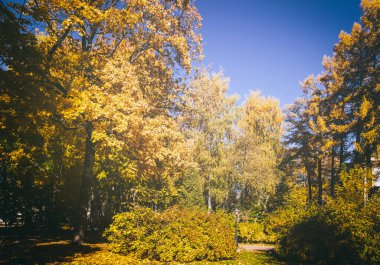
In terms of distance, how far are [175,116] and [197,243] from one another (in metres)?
8.70

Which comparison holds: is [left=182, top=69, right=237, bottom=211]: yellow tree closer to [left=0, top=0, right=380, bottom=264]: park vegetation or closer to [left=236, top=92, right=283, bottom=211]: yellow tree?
[left=0, top=0, right=380, bottom=264]: park vegetation

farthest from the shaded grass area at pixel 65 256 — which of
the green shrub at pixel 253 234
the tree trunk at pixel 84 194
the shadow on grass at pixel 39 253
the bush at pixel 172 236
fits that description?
the green shrub at pixel 253 234

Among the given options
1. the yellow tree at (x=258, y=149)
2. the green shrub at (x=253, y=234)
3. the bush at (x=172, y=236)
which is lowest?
the green shrub at (x=253, y=234)

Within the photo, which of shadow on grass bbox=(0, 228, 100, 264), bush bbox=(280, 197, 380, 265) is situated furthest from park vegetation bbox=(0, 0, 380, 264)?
shadow on grass bbox=(0, 228, 100, 264)

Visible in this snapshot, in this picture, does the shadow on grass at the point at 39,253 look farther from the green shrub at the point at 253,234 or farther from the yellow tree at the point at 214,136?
the yellow tree at the point at 214,136

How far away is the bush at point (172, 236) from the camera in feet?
29.8

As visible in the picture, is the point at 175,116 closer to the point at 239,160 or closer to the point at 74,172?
the point at 74,172

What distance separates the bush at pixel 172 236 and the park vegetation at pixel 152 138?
48 millimetres

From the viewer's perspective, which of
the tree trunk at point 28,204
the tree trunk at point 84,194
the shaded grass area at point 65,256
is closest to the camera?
the shaded grass area at point 65,256

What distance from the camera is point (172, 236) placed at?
9.17m

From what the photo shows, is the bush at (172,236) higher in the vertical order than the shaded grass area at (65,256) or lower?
higher

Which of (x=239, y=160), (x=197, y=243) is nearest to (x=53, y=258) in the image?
(x=197, y=243)

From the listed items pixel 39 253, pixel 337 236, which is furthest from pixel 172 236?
pixel 337 236

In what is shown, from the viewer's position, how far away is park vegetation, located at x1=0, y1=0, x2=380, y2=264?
8883 mm
